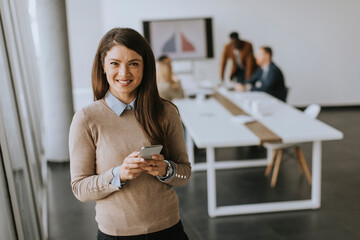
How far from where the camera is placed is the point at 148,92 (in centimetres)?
172

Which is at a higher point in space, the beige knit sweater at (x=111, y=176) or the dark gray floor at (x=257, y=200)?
the beige knit sweater at (x=111, y=176)

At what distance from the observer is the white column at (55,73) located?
18.5 feet

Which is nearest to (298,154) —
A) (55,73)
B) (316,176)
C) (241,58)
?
(316,176)

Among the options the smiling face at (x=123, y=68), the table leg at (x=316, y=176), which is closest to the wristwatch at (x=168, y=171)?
the smiling face at (x=123, y=68)

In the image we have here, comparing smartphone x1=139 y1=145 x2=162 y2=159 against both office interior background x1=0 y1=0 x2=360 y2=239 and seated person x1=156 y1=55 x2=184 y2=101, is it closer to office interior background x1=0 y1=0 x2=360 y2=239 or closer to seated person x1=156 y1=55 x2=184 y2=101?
office interior background x1=0 y1=0 x2=360 y2=239

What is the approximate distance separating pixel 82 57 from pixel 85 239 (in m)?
5.82

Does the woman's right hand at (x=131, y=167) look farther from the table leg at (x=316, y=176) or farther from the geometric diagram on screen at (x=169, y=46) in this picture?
the geometric diagram on screen at (x=169, y=46)

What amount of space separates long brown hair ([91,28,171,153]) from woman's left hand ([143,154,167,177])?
91 millimetres

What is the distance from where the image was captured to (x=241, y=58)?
732cm

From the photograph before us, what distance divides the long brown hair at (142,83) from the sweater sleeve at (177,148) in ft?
0.14

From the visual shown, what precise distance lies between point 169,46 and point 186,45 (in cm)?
35

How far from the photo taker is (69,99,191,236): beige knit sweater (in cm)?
166

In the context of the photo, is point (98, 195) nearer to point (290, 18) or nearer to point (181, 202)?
point (181, 202)

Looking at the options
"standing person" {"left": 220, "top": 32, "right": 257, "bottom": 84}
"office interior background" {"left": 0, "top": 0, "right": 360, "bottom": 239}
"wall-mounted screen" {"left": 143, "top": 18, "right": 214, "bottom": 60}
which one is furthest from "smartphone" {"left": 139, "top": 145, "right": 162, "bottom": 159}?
"wall-mounted screen" {"left": 143, "top": 18, "right": 214, "bottom": 60}
